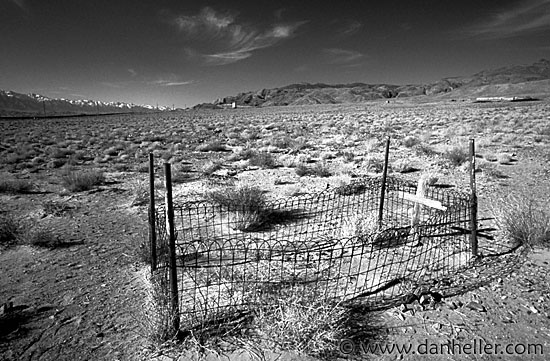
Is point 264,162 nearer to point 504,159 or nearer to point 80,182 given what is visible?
point 80,182

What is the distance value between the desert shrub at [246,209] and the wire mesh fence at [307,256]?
0.02m

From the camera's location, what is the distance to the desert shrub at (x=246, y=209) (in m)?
6.78

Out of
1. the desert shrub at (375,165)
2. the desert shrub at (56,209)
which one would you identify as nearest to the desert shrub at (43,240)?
the desert shrub at (56,209)

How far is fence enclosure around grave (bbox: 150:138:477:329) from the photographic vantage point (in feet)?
13.2

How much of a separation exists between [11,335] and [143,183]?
752cm

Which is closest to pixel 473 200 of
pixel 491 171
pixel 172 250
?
pixel 172 250

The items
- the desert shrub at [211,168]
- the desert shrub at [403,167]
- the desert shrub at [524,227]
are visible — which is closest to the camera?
the desert shrub at [524,227]

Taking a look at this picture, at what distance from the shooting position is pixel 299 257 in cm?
542

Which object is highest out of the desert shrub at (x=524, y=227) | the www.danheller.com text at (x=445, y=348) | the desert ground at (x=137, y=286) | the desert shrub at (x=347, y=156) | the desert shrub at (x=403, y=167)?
the desert shrub at (x=347, y=156)

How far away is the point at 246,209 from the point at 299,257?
1974mm

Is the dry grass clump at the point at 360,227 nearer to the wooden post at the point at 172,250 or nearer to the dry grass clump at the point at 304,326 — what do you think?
the dry grass clump at the point at 304,326

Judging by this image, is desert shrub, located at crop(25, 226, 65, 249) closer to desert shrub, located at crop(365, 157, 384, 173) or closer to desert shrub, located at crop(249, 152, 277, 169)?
desert shrub, located at crop(249, 152, 277, 169)

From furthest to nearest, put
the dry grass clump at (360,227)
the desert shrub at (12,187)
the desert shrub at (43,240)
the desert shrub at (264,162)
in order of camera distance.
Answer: the desert shrub at (264,162), the desert shrub at (12,187), the dry grass clump at (360,227), the desert shrub at (43,240)

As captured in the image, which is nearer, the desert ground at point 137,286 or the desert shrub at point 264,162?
the desert ground at point 137,286
